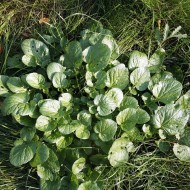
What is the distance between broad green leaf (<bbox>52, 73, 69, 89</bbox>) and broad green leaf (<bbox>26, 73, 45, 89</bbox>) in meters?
0.07

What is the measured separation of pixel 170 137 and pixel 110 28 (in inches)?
26.7

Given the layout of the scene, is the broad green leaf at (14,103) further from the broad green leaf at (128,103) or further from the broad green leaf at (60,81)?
the broad green leaf at (128,103)

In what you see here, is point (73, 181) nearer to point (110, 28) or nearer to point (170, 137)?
point (170, 137)

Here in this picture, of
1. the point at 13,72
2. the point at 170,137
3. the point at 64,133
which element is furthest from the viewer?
→ the point at 13,72

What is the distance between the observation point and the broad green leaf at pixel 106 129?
181 cm

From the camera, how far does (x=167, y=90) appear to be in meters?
1.90

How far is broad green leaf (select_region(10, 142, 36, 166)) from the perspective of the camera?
5.96 feet

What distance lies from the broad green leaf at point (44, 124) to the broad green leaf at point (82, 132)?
0.12 metres

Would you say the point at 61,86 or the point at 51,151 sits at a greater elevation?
the point at 61,86

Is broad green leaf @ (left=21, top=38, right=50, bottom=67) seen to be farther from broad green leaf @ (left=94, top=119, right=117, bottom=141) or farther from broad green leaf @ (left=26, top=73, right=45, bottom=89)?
Result: broad green leaf @ (left=94, top=119, right=117, bottom=141)

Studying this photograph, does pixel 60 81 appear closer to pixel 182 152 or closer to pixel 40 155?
pixel 40 155

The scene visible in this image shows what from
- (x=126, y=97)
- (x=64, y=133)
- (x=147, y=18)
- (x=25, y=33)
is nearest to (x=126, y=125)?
(x=126, y=97)

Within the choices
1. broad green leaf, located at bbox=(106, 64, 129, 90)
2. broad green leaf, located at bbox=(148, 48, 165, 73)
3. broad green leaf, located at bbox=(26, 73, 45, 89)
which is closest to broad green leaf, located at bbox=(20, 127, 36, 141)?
broad green leaf, located at bbox=(26, 73, 45, 89)

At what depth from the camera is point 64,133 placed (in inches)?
71.6
